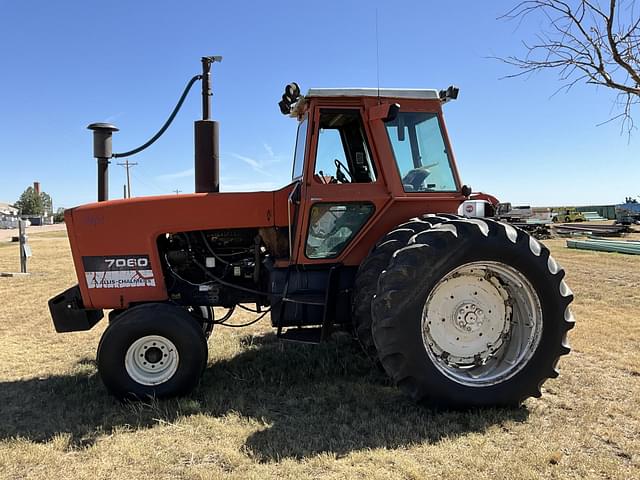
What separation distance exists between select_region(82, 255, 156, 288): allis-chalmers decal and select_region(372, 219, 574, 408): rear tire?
2.18m

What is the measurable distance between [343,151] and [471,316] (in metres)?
1.86

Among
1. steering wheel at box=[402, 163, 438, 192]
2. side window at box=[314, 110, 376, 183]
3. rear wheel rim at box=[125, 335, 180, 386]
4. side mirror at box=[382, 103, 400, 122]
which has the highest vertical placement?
side mirror at box=[382, 103, 400, 122]

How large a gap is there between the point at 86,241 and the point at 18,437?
1.65 m

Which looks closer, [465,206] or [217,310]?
[465,206]

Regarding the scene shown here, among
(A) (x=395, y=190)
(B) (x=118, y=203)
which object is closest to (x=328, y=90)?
(A) (x=395, y=190)

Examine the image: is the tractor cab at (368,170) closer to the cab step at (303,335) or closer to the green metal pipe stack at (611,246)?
the cab step at (303,335)

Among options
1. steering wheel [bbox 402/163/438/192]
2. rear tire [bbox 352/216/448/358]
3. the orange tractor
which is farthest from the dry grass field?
steering wheel [bbox 402/163/438/192]

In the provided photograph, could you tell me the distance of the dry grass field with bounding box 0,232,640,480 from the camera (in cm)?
310

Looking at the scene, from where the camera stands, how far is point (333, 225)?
4.46 meters

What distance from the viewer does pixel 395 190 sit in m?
4.40

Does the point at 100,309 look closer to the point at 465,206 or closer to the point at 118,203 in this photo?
the point at 118,203

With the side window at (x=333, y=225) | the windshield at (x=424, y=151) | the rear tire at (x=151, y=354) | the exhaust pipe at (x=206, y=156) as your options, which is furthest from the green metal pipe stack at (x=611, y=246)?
the rear tire at (x=151, y=354)

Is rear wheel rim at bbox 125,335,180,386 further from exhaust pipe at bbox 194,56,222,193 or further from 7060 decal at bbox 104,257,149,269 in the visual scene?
exhaust pipe at bbox 194,56,222,193

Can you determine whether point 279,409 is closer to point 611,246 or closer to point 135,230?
point 135,230
